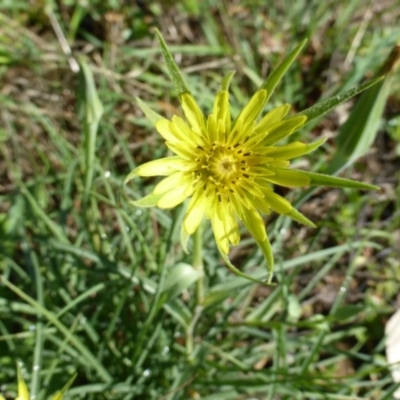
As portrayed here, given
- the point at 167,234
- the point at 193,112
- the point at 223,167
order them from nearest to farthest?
the point at 193,112 → the point at 223,167 → the point at 167,234

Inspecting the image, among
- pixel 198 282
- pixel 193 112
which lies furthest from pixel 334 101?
pixel 198 282

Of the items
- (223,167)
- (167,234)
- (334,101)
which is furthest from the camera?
(167,234)

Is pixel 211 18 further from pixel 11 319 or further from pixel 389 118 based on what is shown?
pixel 11 319

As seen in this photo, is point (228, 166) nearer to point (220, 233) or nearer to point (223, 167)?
point (223, 167)

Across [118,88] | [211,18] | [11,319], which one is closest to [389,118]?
[211,18]

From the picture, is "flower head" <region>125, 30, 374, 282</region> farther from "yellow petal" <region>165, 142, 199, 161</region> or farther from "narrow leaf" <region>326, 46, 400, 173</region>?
"narrow leaf" <region>326, 46, 400, 173</region>

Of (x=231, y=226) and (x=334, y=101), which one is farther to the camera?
(x=231, y=226)

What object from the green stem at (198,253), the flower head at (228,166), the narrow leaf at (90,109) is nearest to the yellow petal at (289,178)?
the flower head at (228,166)

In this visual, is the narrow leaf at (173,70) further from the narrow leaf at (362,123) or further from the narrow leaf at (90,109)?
the narrow leaf at (362,123)
